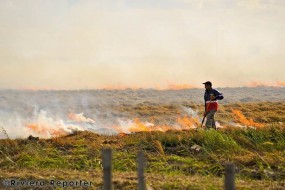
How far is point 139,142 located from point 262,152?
13.1 feet

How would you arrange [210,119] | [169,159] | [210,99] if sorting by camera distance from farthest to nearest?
[210,119] → [210,99] → [169,159]

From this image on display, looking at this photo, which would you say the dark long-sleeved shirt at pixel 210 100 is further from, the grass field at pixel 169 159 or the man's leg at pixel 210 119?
the grass field at pixel 169 159

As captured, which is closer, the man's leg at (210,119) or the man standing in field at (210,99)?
the man standing in field at (210,99)

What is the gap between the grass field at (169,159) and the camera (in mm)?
10719

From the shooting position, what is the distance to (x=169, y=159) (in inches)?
528

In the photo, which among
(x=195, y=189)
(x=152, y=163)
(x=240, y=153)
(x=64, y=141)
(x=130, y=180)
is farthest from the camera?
(x=64, y=141)

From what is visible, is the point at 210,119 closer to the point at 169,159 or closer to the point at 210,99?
the point at 210,99

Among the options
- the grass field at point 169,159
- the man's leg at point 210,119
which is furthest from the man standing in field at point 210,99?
the grass field at point 169,159

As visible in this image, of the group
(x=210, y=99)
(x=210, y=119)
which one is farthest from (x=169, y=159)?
(x=210, y=119)

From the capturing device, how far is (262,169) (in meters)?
11.5

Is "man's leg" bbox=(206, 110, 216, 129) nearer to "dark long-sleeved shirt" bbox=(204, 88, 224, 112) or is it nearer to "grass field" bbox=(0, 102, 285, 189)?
"dark long-sleeved shirt" bbox=(204, 88, 224, 112)

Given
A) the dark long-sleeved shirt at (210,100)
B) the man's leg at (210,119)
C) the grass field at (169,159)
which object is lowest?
the grass field at (169,159)

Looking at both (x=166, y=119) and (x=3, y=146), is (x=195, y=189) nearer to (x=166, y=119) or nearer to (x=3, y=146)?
(x=3, y=146)

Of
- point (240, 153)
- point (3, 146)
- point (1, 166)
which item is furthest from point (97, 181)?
point (3, 146)
